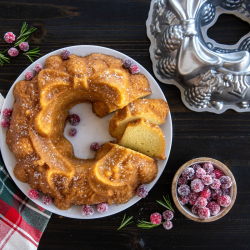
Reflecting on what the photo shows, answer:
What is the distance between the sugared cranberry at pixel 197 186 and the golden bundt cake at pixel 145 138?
325 mm

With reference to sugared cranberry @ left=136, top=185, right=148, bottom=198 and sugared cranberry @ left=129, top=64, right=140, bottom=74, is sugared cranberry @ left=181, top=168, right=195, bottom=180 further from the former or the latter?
sugared cranberry @ left=129, top=64, right=140, bottom=74

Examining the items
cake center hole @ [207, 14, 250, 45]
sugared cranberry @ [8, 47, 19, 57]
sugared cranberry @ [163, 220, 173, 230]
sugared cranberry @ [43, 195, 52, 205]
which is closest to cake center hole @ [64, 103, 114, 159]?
sugared cranberry @ [43, 195, 52, 205]

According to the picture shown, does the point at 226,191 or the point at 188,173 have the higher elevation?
the point at 188,173

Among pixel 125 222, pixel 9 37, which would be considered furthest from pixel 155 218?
pixel 9 37

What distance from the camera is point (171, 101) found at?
7.29 ft

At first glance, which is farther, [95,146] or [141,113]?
[95,146]

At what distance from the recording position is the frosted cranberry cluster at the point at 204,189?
1926 mm

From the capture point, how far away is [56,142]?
6.41 ft

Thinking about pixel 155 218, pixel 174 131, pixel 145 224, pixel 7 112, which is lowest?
pixel 145 224

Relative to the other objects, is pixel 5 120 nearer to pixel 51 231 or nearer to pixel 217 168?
pixel 51 231

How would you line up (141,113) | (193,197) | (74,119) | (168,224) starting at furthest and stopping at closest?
(168,224), (74,119), (193,197), (141,113)

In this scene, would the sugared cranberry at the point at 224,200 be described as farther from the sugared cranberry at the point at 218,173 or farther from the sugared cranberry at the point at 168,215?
the sugared cranberry at the point at 168,215

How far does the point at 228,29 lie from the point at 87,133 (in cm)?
165

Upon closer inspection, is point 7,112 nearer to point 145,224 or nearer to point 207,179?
point 145,224
